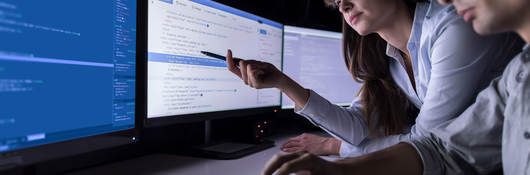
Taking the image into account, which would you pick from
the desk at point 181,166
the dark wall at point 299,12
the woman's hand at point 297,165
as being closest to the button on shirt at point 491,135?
the woman's hand at point 297,165

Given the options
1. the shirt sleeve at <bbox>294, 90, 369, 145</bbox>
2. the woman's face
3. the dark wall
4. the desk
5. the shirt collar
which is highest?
the dark wall

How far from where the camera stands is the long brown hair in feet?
3.56

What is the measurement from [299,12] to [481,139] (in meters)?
1.10

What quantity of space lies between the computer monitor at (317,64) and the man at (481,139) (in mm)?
614

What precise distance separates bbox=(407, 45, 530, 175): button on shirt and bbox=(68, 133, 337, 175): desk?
0.36 metres

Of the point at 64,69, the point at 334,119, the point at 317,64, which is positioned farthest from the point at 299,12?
the point at 64,69

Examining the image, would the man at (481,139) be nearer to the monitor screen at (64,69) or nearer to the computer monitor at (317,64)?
the monitor screen at (64,69)

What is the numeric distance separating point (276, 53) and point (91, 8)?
26.3 inches

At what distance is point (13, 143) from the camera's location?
43 cm

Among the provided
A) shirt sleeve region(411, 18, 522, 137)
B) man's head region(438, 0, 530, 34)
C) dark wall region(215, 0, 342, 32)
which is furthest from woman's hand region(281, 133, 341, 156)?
man's head region(438, 0, 530, 34)

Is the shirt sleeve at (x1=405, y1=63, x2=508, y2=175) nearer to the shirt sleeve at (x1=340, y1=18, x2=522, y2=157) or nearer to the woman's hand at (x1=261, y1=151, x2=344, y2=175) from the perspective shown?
the shirt sleeve at (x1=340, y1=18, x2=522, y2=157)

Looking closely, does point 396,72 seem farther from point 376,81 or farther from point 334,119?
point 334,119

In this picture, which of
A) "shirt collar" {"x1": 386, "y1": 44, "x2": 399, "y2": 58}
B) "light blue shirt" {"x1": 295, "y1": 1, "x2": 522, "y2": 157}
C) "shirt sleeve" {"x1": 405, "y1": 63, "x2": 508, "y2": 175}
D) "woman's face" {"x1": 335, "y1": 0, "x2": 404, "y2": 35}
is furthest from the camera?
"shirt collar" {"x1": 386, "y1": 44, "x2": 399, "y2": 58}

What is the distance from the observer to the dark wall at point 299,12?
1.32m
